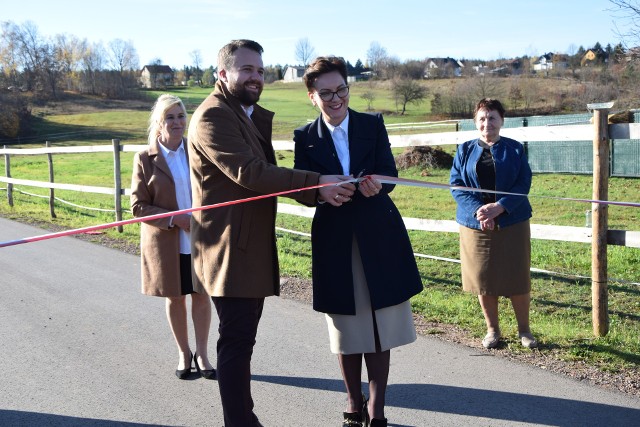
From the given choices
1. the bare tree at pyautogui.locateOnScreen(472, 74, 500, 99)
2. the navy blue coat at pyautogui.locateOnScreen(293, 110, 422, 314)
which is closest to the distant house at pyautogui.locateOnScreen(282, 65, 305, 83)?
the bare tree at pyautogui.locateOnScreen(472, 74, 500, 99)

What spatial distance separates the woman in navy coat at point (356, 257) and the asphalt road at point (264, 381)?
1.72 ft

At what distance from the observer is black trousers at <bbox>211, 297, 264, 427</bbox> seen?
12.0 ft

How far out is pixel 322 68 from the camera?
3.73 meters

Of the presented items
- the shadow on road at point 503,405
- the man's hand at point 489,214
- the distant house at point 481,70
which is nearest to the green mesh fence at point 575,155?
the man's hand at point 489,214

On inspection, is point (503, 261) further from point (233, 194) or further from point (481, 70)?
point (481, 70)

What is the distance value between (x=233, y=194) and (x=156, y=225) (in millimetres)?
1317

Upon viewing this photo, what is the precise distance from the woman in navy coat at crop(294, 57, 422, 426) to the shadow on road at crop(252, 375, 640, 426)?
564 millimetres

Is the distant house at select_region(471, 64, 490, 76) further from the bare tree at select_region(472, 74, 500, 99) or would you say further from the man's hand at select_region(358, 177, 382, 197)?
the man's hand at select_region(358, 177, 382, 197)

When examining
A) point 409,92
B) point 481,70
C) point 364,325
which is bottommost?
point 364,325

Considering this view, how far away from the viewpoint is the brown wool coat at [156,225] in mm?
4807

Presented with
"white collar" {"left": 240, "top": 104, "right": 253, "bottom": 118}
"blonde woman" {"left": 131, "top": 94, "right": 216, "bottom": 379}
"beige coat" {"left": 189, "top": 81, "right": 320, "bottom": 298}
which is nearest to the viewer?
"beige coat" {"left": 189, "top": 81, "right": 320, "bottom": 298}

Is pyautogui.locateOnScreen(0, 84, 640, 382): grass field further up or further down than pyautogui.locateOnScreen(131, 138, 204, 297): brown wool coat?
further down

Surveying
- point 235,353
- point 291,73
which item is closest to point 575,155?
point 235,353

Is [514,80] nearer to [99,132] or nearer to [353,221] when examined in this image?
[99,132]
